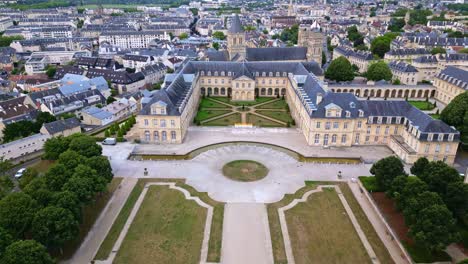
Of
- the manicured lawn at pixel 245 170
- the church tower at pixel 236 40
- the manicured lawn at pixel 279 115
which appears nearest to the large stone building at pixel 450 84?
the manicured lawn at pixel 279 115

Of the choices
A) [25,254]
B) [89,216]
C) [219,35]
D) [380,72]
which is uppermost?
[219,35]

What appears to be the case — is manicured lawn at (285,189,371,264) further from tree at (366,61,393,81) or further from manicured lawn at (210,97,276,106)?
tree at (366,61,393,81)

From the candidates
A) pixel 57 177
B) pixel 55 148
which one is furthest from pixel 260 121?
pixel 57 177

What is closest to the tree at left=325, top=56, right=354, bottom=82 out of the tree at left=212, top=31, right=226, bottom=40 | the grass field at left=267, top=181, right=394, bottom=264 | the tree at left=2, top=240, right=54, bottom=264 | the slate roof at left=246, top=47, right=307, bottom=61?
the slate roof at left=246, top=47, right=307, bottom=61

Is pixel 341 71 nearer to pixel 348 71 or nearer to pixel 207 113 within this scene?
pixel 348 71

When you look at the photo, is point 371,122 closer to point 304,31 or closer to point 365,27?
point 304,31

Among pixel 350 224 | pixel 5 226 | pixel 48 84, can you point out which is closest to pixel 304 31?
pixel 48 84
